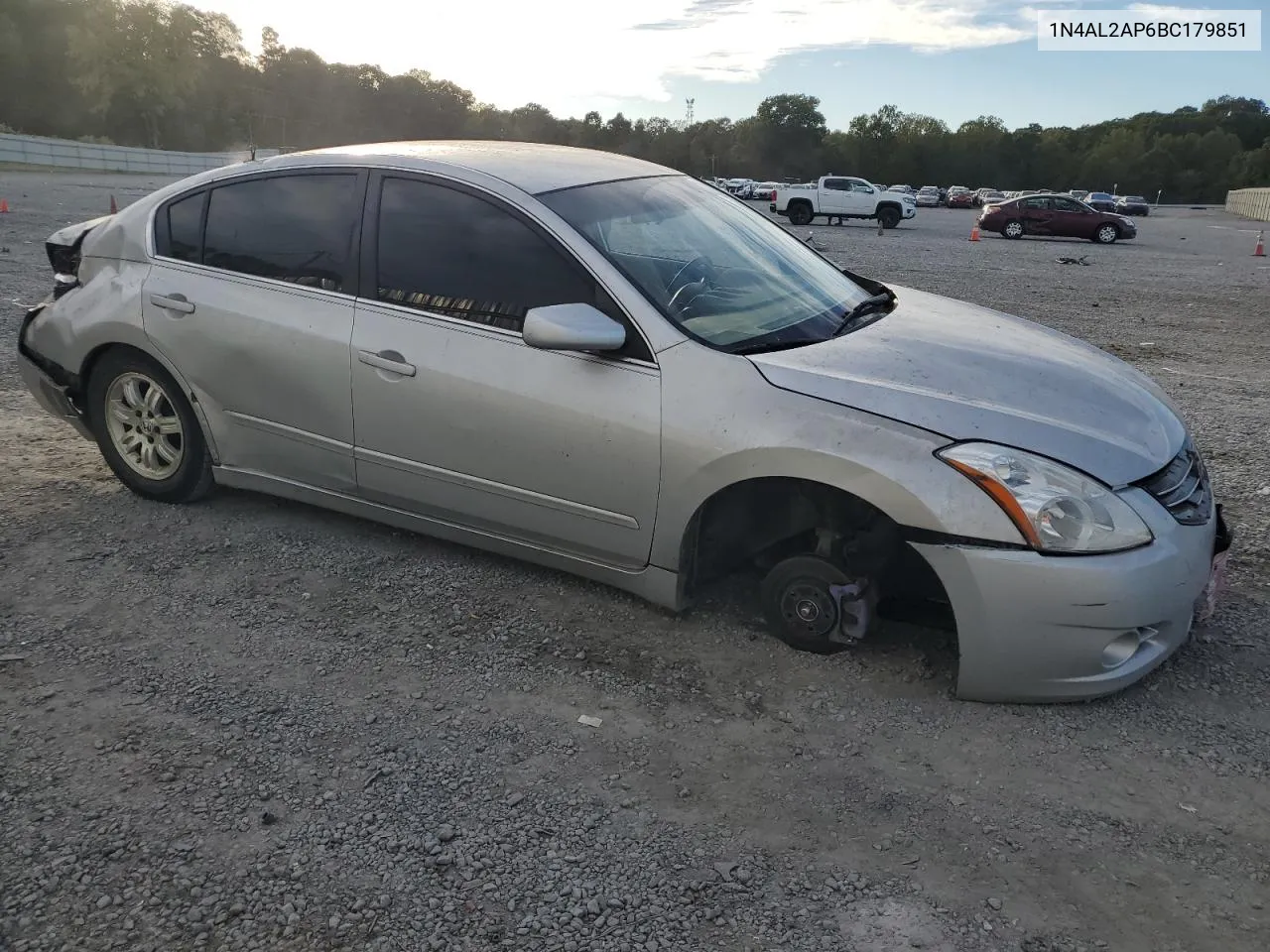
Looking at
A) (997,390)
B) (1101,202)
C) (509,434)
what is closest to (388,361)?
(509,434)

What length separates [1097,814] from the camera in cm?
→ 267

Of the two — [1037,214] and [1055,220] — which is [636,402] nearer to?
[1055,220]

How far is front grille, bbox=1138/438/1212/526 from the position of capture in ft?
10.2

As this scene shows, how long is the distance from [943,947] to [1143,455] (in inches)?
67.4

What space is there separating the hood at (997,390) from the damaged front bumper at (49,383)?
329 centimetres

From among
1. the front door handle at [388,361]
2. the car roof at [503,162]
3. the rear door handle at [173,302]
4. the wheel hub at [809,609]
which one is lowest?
the wheel hub at [809,609]

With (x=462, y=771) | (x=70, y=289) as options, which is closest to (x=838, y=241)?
(x=70, y=289)

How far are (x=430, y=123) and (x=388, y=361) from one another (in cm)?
12135

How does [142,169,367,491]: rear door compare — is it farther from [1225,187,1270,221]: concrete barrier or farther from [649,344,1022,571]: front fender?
[1225,187,1270,221]: concrete barrier

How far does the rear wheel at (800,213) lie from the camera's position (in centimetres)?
3416

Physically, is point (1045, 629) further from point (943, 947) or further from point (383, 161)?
point (383, 161)

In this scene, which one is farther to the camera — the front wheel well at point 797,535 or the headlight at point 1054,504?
the front wheel well at point 797,535

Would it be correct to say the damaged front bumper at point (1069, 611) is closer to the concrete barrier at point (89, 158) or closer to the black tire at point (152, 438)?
the black tire at point (152, 438)

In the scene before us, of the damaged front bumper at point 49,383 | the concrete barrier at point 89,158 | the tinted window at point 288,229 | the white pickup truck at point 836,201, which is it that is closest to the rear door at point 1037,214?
the white pickup truck at point 836,201
